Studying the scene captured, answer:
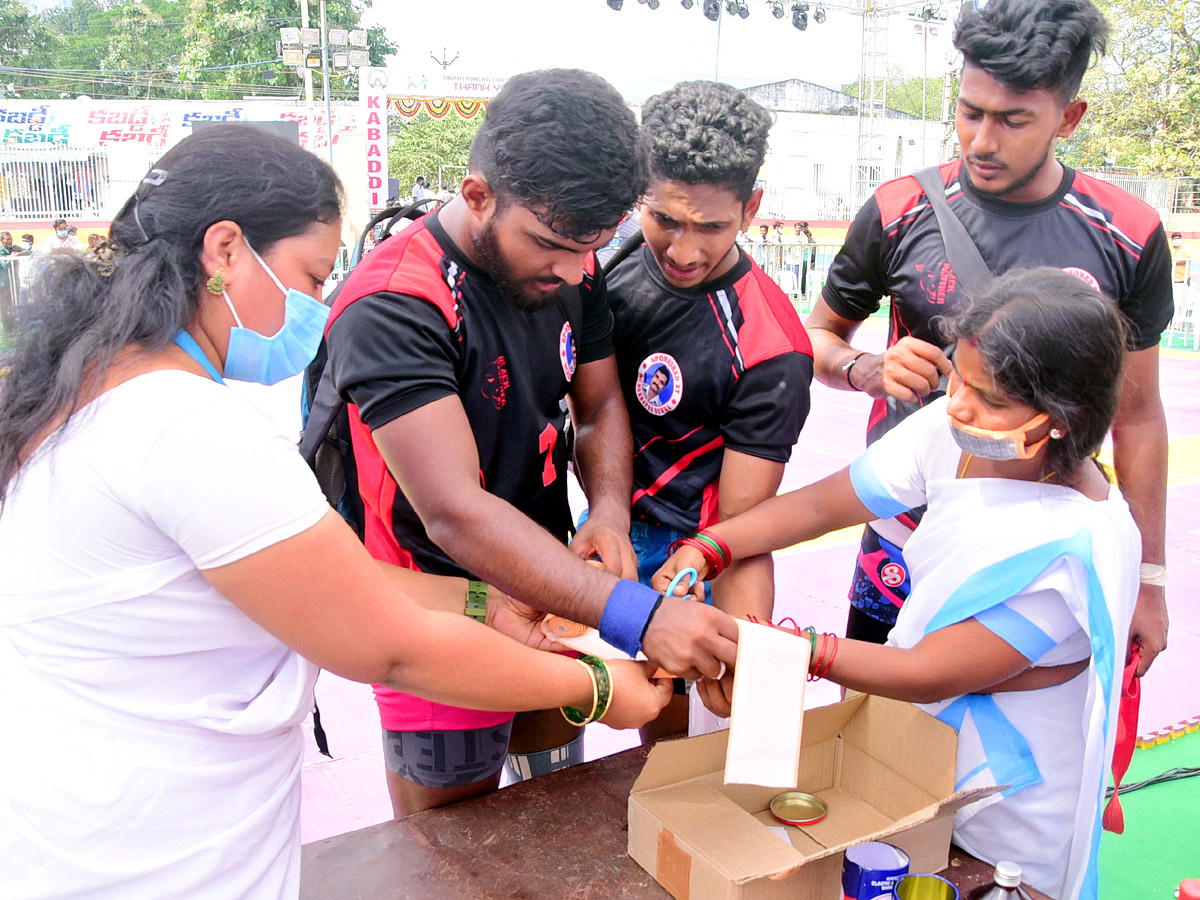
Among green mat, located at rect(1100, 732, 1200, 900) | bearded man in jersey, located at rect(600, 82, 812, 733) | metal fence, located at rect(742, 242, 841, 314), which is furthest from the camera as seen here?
metal fence, located at rect(742, 242, 841, 314)

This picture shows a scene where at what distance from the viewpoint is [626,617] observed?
1791mm

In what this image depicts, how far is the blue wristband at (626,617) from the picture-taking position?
1.79 metres

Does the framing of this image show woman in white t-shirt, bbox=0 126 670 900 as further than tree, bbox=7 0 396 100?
No

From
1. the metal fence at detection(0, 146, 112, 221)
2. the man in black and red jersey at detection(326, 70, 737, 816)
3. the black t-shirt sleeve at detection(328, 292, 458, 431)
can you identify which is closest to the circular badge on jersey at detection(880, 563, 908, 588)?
the man in black and red jersey at detection(326, 70, 737, 816)

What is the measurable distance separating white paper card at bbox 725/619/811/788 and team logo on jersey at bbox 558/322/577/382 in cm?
67

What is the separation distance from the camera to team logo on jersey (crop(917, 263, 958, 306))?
2.34m

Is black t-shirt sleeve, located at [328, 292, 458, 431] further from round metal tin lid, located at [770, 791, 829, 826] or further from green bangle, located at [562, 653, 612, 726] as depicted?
round metal tin lid, located at [770, 791, 829, 826]

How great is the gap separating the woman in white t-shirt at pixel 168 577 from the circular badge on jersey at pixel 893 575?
4.59 feet

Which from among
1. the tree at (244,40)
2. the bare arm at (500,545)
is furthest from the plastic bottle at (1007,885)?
the tree at (244,40)

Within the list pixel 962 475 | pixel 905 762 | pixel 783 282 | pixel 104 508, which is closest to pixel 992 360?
pixel 962 475

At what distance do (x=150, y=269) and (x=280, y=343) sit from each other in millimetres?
245

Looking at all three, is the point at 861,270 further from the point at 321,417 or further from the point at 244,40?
the point at 244,40

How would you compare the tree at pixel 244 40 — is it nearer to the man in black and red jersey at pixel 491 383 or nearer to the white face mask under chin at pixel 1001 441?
the man in black and red jersey at pixel 491 383

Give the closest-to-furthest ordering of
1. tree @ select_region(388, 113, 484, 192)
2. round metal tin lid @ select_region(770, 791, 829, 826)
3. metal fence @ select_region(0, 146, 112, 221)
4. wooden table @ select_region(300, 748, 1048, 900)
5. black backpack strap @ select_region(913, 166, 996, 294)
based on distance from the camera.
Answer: wooden table @ select_region(300, 748, 1048, 900) → round metal tin lid @ select_region(770, 791, 829, 826) → black backpack strap @ select_region(913, 166, 996, 294) → metal fence @ select_region(0, 146, 112, 221) → tree @ select_region(388, 113, 484, 192)
